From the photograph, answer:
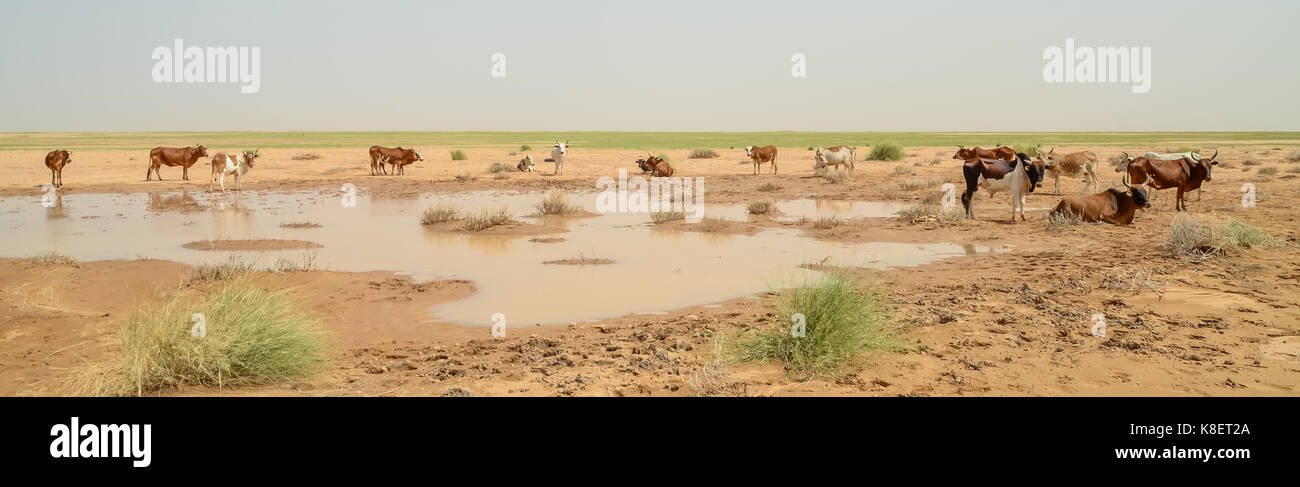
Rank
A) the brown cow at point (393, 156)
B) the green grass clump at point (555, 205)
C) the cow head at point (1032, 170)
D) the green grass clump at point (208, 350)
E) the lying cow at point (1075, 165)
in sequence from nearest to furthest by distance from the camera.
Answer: the green grass clump at point (208, 350) → the cow head at point (1032, 170) → the green grass clump at point (555, 205) → the lying cow at point (1075, 165) → the brown cow at point (393, 156)

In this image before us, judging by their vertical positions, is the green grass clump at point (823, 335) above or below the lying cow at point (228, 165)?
below

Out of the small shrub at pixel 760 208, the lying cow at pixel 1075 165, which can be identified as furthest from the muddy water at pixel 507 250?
the lying cow at pixel 1075 165

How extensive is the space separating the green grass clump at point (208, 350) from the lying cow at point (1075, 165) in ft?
61.5

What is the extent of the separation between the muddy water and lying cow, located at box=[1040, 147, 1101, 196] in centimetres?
457

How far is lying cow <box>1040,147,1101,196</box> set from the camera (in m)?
20.1

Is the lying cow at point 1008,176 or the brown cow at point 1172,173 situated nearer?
the lying cow at point 1008,176

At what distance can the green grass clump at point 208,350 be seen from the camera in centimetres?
532

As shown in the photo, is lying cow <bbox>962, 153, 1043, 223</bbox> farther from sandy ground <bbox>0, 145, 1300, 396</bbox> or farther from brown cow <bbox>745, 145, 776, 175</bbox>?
brown cow <bbox>745, 145, 776, 175</bbox>

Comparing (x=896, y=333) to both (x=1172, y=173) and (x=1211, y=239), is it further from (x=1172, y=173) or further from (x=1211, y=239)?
(x=1172, y=173)

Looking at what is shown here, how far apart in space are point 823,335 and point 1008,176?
11.2 metres

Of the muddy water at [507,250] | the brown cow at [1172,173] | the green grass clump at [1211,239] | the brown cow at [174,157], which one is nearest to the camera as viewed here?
the muddy water at [507,250]

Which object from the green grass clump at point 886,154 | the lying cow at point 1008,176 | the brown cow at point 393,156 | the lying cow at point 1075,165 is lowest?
the lying cow at point 1008,176

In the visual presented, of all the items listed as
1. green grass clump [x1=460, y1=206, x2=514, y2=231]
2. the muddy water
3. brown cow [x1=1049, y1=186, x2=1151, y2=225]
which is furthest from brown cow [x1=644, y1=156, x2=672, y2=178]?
brown cow [x1=1049, y1=186, x2=1151, y2=225]

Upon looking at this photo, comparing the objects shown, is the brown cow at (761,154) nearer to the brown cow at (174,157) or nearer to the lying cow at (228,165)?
the lying cow at (228,165)
